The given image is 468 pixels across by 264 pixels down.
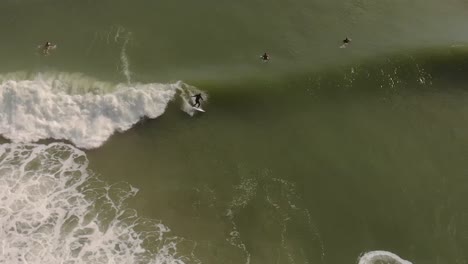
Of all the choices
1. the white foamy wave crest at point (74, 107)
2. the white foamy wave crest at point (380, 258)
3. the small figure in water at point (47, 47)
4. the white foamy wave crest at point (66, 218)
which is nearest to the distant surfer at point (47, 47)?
the small figure in water at point (47, 47)

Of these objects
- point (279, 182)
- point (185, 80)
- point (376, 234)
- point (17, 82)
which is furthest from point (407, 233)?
point (17, 82)

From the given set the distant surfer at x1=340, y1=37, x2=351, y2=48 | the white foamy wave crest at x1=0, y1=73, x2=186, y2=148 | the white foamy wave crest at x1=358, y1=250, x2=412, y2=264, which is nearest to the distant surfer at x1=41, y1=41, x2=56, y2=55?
the white foamy wave crest at x1=0, y1=73, x2=186, y2=148

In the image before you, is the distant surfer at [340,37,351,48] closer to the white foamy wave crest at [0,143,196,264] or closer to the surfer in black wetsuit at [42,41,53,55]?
the white foamy wave crest at [0,143,196,264]

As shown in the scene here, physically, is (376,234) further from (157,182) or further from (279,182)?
(157,182)

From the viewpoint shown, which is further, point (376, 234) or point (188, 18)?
point (188, 18)

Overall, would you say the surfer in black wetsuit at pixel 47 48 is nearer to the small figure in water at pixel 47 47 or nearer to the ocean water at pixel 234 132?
the small figure in water at pixel 47 47

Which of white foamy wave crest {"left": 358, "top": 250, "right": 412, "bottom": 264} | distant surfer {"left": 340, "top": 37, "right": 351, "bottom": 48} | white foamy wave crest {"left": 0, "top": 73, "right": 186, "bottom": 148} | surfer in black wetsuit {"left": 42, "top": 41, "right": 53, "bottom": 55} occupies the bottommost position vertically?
white foamy wave crest {"left": 358, "top": 250, "right": 412, "bottom": 264}
